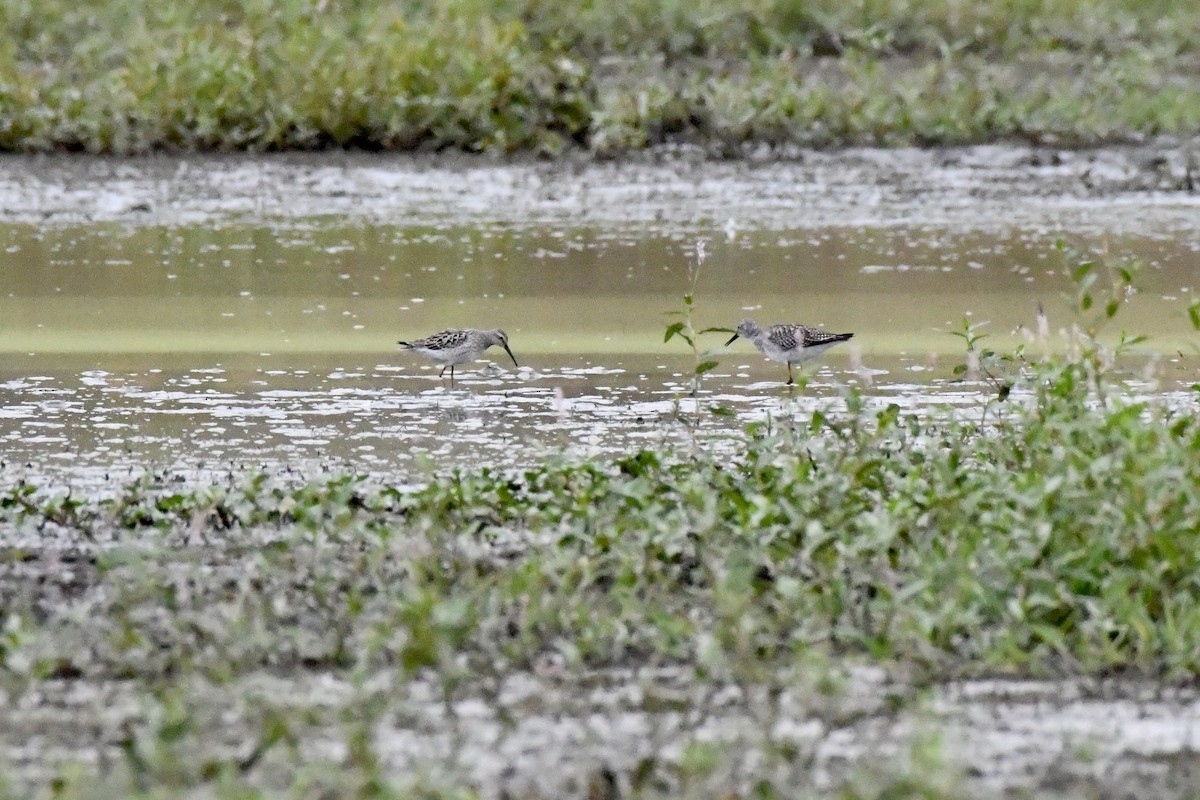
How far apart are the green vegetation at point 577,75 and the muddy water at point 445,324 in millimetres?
1701

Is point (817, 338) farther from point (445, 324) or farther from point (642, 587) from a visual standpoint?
point (642, 587)

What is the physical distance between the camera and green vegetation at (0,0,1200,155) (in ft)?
47.2

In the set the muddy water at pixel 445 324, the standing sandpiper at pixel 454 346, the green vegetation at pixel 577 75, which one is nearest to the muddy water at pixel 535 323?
the muddy water at pixel 445 324

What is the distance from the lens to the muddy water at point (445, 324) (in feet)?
26.0

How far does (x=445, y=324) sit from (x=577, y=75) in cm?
525

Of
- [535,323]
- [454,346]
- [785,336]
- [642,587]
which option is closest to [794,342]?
[785,336]

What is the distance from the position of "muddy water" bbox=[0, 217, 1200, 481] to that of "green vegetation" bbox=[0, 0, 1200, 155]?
1701 mm

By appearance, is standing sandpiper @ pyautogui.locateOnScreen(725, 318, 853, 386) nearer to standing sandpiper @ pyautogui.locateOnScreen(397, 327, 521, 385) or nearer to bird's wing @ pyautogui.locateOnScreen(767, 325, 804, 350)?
bird's wing @ pyautogui.locateOnScreen(767, 325, 804, 350)

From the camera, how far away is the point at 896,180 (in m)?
14.1

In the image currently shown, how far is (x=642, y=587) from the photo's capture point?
5641 mm

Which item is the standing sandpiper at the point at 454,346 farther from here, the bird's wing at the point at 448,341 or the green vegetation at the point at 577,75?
the green vegetation at the point at 577,75

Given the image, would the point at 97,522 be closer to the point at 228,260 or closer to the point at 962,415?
the point at 962,415

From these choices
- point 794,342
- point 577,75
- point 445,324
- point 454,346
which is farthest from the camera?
point 577,75

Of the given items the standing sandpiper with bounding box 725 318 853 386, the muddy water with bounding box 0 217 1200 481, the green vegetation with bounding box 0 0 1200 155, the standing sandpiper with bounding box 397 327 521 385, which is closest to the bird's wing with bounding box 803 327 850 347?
the standing sandpiper with bounding box 725 318 853 386
